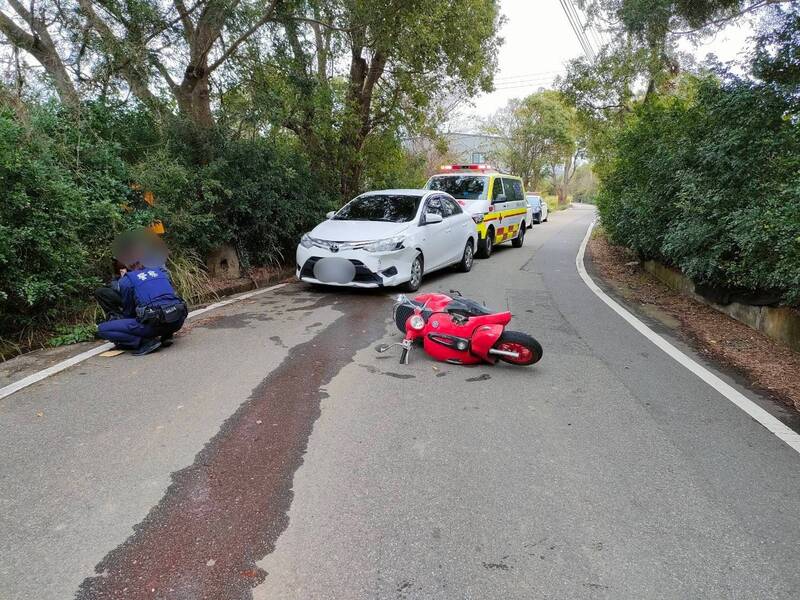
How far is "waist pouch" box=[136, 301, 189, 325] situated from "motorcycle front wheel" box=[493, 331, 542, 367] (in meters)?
3.15

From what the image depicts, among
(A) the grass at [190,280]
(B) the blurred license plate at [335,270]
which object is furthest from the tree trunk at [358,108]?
(A) the grass at [190,280]

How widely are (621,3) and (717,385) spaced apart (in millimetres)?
11663

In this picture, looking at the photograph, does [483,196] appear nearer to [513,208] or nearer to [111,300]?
[513,208]

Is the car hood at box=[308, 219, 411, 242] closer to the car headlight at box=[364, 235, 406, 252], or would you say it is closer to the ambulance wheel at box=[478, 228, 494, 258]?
the car headlight at box=[364, 235, 406, 252]

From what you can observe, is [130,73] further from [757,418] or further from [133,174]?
[757,418]

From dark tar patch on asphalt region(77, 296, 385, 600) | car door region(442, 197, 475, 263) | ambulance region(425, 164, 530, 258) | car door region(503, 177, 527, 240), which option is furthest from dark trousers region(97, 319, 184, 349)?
car door region(503, 177, 527, 240)

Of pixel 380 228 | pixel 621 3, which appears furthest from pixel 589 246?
pixel 380 228

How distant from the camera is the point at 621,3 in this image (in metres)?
12.9

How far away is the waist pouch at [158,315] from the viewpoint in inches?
202

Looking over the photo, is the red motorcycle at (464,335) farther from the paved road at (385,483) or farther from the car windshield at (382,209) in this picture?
the car windshield at (382,209)

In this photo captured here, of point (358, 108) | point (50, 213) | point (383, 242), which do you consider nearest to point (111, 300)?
point (50, 213)

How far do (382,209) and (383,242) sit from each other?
1.46 m

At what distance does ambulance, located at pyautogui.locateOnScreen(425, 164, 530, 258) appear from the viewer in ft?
42.4

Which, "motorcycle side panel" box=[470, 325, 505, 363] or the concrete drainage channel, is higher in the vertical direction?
"motorcycle side panel" box=[470, 325, 505, 363]
